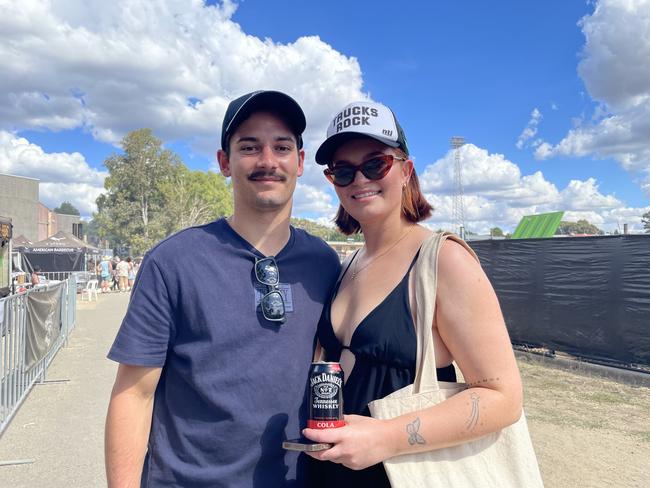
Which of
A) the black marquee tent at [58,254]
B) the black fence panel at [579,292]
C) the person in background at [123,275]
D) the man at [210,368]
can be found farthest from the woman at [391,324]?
the black marquee tent at [58,254]

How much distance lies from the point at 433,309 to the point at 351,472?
64 cm

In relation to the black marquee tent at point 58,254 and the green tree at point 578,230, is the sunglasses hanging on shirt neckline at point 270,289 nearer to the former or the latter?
the green tree at point 578,230

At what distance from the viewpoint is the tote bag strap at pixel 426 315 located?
1.46 metres

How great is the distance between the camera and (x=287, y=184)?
6.48 feet

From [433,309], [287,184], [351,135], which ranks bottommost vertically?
[433,309]

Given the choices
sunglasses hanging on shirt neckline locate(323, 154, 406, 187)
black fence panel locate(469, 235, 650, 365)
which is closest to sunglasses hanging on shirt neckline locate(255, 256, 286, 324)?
sunglasses hanging on shirt neckline locate(323, 154, 406, 187)

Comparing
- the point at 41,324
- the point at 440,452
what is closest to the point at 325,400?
the point at 440,452

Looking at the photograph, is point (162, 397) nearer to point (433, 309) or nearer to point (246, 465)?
point (246, 465)

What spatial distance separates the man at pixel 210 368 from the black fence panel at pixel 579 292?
7287 millimetres

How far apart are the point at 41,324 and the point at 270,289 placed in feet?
22.5

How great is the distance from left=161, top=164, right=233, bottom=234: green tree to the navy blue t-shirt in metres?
40.8

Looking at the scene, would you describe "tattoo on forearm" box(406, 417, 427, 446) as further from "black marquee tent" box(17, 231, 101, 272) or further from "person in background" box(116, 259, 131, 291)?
"black marquee tent" box(17, 231, 101, 272)

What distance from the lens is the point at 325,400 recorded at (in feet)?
4.50

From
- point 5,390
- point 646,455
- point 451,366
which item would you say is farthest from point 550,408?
point 5,390
